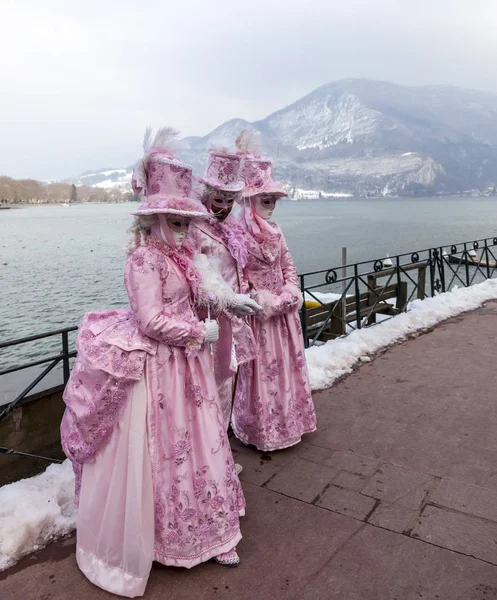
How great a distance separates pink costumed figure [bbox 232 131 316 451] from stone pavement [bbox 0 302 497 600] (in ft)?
0.63

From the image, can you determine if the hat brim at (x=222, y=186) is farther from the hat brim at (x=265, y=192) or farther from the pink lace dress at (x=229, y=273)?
the hat brim at (x=265, y=192)

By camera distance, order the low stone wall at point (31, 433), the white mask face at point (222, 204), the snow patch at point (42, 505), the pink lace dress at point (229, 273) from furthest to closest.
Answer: the low stone wall at point (31, 433) < the white mask face at point (222, 204) < the pink lace dress at point (229, 273) < the snow patch at point (42, 505)

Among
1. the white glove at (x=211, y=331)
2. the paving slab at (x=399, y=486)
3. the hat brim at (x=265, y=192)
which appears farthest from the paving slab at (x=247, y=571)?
the hat brim at (x=265, y=192)

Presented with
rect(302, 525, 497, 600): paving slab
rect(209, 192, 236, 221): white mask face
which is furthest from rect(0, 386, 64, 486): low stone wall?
rect(302, 525, 497, 600): paving slab

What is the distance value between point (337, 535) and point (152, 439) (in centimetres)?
113

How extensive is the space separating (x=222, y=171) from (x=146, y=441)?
1660mm

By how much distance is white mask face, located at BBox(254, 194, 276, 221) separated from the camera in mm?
3490

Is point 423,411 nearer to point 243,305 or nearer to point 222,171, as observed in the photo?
point 243,305

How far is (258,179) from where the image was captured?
11.4ft

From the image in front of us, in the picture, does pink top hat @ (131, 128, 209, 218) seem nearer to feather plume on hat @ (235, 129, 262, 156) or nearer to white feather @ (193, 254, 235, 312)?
white feather @ (193, 254, 235, 312)

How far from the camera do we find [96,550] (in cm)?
231

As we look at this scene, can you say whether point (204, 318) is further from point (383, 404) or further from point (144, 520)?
point (383, 404)

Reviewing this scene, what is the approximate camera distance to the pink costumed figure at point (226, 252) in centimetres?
284

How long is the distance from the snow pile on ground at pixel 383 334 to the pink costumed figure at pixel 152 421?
2537 mm
